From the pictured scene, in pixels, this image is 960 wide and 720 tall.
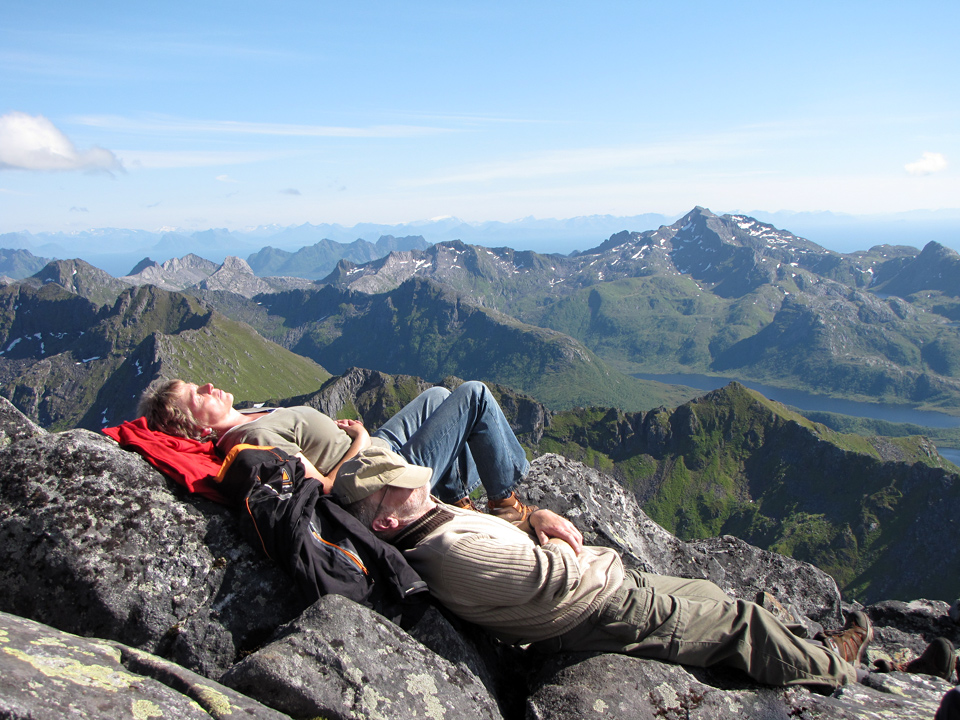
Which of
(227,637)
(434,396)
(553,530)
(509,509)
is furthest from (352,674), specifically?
(434,396)

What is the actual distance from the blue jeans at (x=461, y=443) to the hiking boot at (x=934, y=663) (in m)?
7.31

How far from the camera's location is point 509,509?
1078 centimetres

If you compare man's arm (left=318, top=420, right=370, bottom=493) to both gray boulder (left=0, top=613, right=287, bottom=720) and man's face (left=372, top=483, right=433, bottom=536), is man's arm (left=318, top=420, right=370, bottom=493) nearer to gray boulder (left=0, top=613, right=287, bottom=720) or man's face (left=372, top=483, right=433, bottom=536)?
man's face (left=372, top=483, right=433, bottom=536)

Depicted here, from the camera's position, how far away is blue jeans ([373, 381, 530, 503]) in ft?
34.8

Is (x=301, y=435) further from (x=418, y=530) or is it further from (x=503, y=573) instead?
(x=503, y=573)

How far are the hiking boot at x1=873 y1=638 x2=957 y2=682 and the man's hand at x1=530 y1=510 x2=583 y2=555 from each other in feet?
20.7

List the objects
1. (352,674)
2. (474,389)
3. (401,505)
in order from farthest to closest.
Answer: (474,389), (401,505), (352,674)

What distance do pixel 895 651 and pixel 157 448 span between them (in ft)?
48.2

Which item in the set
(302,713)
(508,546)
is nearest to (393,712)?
(302,713)

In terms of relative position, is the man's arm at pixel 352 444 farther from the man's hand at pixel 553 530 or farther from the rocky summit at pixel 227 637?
the man's hand at pixel 553 530

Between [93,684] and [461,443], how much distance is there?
22.4ft

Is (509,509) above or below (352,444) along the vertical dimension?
below

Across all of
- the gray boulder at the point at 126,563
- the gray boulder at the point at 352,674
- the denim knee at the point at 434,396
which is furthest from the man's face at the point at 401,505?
the denim knee at the point at 434,396

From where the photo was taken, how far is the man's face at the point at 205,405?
952 cm
